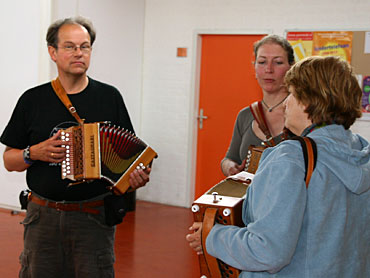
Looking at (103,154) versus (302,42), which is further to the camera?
(302,42)

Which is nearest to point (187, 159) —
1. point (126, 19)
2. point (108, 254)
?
point (126, 19)

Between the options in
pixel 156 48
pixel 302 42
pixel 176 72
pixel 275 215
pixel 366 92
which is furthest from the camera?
pixel 156 48

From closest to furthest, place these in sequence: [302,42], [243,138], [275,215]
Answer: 1. [275,215]
2. [243,138]
3. [302,42]

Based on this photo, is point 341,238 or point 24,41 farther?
point 24,41

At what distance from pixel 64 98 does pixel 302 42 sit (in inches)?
160

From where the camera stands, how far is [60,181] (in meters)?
2.41

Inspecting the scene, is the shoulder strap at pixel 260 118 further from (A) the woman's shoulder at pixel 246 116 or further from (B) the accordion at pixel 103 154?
(B) the accordion at pixel 103 154

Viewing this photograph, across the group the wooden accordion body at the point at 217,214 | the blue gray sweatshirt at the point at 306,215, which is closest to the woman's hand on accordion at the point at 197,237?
the wooden accordion body at the point at 217,214

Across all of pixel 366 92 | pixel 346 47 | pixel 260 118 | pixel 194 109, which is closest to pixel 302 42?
pixel 346 47

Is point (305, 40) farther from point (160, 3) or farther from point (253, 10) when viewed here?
point (160, 3)

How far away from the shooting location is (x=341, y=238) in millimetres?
1512

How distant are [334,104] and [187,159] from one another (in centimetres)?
510

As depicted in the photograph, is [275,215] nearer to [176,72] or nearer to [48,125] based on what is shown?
[48,125]

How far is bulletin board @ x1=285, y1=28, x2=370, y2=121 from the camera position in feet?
18.4
